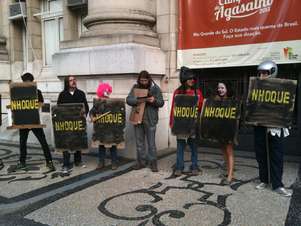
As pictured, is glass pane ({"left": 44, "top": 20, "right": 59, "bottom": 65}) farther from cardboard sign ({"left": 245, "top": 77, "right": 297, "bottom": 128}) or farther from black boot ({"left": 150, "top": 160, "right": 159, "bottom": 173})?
cardboard sign ({"left": 245, "top": 77, "right": 297, "bottom": 128})

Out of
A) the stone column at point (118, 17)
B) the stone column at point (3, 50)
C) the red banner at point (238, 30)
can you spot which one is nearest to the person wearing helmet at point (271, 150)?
the red banner at point (238, 30)

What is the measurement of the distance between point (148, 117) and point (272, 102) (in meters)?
2.12

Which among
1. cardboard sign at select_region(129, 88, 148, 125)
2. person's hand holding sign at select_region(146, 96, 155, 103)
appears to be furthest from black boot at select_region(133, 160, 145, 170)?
person's hand holding sign at select_region(146, 96, 155, 103)

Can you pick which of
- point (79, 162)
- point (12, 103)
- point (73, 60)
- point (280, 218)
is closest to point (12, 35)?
point (73, 60)

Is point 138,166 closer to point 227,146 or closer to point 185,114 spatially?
point 185,114

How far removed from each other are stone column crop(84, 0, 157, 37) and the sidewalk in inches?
115

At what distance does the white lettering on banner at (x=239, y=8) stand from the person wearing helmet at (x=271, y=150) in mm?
2219

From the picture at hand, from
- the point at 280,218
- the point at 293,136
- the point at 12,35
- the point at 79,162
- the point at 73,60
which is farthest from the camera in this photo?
the point at 12,35

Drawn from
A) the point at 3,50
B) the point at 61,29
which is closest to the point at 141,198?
the point at 61,29

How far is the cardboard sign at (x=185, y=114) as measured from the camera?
5.42 meters

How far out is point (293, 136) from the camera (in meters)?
6.78

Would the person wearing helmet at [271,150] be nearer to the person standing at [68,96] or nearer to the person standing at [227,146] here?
the person standing at [227,146]

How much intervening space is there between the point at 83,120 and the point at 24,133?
113cm

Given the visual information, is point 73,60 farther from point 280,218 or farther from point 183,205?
point 280,218
